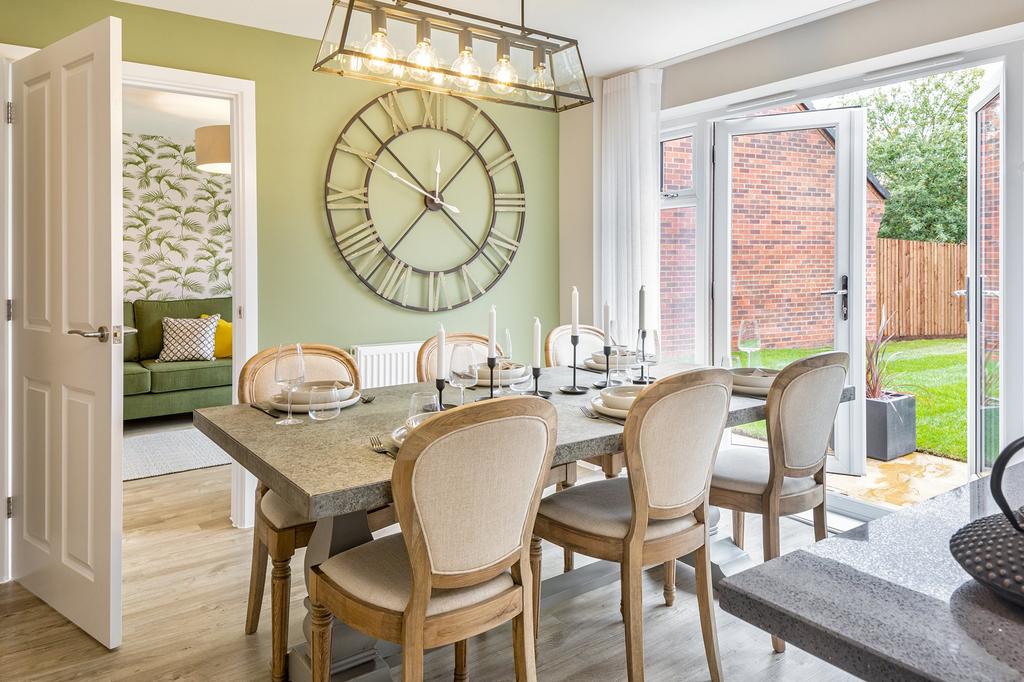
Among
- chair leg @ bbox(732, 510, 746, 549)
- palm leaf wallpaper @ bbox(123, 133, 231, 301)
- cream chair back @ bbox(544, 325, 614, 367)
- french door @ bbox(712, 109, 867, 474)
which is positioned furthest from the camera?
palm leaf wallpaper @ bbox(123, 133, 231, 301)

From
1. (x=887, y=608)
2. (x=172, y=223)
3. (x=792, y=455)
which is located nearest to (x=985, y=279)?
(x=792, y=455)

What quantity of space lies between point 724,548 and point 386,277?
2284mm

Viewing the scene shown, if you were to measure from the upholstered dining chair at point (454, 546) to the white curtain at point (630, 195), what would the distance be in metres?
2.59

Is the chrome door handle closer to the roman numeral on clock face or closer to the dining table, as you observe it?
the dining table

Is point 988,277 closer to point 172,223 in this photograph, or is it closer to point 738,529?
point 738,529

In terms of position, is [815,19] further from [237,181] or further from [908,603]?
[908,603]

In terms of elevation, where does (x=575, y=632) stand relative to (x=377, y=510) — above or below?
below

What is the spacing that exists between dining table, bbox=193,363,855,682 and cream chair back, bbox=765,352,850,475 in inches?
4.9

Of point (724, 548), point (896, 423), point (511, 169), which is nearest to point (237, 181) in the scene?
point (511, 169)

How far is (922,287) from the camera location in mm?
4820

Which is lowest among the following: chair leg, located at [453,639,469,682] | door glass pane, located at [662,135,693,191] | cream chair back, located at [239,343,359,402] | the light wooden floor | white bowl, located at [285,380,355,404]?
the light wooden floor

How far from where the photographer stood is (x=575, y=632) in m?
2.39

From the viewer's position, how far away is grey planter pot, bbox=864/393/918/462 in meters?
4.27

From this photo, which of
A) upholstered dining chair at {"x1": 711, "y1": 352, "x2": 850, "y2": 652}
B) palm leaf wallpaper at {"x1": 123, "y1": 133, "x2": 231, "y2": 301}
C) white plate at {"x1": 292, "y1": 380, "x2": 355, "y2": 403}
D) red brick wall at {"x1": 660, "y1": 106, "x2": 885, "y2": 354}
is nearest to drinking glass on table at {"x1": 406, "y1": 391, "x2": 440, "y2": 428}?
white plate at {"x1": 292, "y1": 380, "x2": 355, "y2": 403}
